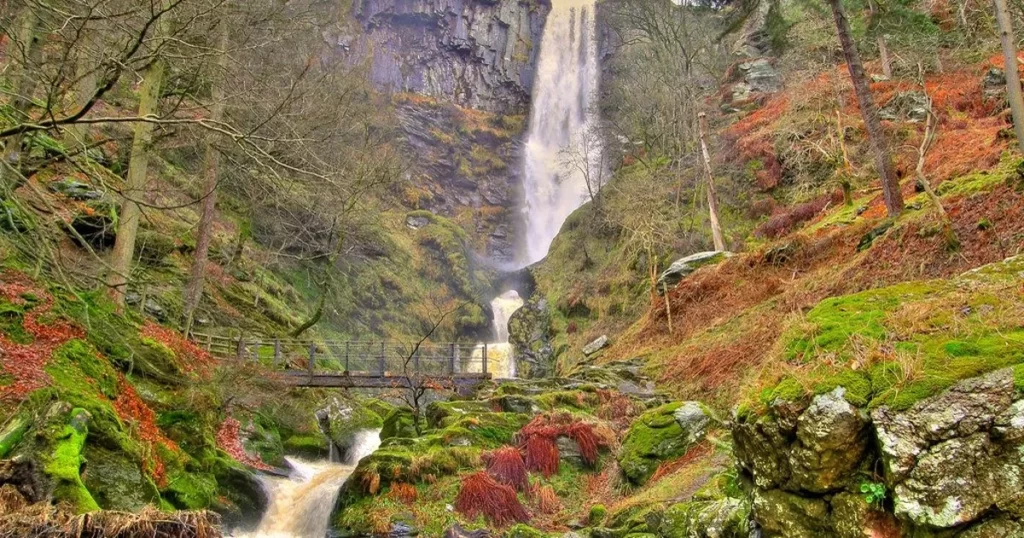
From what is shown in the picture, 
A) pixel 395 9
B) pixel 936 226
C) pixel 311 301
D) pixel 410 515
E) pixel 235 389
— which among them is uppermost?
pixel 395 9

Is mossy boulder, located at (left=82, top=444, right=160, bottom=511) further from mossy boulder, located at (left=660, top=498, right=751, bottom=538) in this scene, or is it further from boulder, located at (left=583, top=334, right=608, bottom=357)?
boulder, located at (left=583, top=334, right=608, bottom=357)

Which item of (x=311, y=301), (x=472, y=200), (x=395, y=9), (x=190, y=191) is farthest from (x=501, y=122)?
(x=190, y=191)

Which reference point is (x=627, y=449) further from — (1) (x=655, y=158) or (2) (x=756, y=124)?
(1) (x=655, y=158)

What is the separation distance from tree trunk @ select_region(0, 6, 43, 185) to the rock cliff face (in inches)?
1769

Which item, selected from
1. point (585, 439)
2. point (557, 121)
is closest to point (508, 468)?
point (585, 439)

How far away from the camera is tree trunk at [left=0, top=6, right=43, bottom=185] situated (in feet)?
16.5

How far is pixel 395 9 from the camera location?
55188mm

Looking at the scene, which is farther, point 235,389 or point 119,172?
point 119,172

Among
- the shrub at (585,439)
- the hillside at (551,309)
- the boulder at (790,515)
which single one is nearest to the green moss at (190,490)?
the hillside at (551,309)

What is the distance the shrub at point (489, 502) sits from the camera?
26.7 feet

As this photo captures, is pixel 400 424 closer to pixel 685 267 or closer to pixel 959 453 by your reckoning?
pixel 685 267

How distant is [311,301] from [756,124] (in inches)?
773

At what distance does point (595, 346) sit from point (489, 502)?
12.0 m

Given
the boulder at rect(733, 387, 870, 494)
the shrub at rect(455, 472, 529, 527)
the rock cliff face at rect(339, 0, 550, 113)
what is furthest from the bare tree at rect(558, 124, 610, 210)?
the boulder at rect(733, 387, 870, 494)
